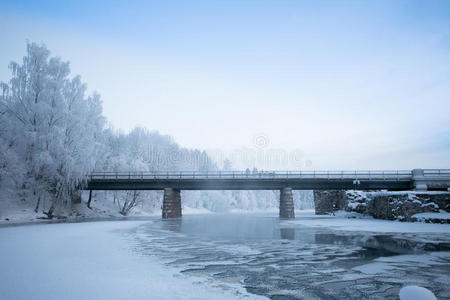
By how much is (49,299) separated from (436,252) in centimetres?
1242

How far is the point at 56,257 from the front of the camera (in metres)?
10.3

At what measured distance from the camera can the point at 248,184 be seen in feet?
153

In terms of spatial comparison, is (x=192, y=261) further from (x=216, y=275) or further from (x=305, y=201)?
(x=305, y=201)

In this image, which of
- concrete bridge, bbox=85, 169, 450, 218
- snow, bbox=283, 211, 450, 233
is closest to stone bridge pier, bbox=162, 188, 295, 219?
concrete bridge, bbox=85, 169, 450, 218

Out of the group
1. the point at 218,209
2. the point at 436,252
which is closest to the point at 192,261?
the point at 436,252

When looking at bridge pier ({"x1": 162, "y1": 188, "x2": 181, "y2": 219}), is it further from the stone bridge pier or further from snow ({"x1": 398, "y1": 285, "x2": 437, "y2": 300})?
snow ({"x1": 398, "y1": 285, "x2": 437, "y2": 300})

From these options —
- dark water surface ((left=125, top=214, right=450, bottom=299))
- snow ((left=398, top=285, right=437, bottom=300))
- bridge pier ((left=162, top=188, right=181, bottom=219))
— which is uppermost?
snow ((left=398, top=285, right=437, bottom=300))

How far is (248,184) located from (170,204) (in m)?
11.7

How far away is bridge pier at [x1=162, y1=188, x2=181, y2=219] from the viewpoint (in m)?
44.5

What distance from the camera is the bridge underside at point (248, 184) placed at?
4453 cm

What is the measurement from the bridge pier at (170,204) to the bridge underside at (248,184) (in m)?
1.03

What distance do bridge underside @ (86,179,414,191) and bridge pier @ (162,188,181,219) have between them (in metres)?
1.03

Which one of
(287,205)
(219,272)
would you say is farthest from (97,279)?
(287,205)

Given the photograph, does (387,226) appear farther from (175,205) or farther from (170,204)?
(175,205)
